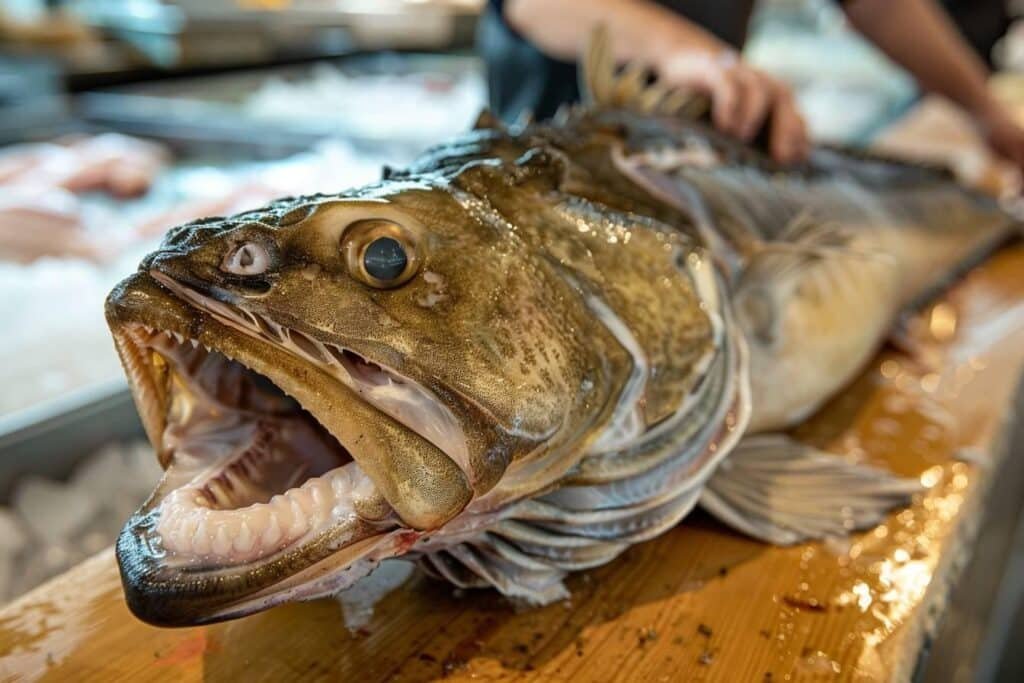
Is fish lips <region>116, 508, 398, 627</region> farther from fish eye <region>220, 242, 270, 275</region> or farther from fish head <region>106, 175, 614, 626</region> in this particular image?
fish eye <region>220, 242, 270, 275</region>

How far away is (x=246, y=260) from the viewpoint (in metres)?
0.96

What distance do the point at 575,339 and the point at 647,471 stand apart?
0.91 ft

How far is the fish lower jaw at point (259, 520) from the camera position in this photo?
92cm

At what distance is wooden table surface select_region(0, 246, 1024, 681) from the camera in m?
1.14

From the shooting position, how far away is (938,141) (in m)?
5.21

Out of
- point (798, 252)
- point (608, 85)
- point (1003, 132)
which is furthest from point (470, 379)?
point (1003, 132)

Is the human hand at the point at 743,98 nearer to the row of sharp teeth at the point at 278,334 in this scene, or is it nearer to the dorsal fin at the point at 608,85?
the dorsal fin at the point at 608,85

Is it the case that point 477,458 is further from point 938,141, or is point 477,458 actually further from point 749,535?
point 938,141

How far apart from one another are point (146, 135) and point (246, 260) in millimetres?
3927

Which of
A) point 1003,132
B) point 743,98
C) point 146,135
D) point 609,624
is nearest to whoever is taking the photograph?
point 609,624

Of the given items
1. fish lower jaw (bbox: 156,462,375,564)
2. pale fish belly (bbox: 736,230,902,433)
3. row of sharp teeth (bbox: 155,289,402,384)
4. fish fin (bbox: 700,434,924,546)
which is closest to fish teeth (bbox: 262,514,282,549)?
fish lower jaw (bbox: 156,462,375,564)

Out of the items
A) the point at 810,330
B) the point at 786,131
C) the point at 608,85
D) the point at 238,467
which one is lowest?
the point at 810,330

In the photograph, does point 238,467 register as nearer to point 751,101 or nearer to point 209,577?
point 209,577

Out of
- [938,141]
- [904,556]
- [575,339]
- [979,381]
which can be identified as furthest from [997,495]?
[938,141]
